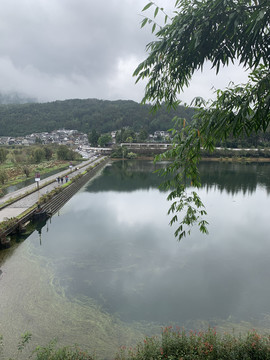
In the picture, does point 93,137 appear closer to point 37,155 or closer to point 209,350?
point 37,155

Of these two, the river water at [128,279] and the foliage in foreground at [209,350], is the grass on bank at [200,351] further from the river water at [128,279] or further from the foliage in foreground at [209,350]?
the river water at [128,279]

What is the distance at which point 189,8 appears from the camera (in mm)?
3113

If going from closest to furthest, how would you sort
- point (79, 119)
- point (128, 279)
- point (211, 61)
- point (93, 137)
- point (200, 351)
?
point (211, 61), point (200, 351), point (128, 279), point (93, 137), point (79, 119)

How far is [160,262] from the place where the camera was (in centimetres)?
1147

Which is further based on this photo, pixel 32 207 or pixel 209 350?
pixel 32 207

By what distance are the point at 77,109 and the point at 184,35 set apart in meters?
196

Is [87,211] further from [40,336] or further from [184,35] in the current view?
[184,35]

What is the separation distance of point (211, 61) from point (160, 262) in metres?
10.1

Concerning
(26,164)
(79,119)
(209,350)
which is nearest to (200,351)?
(209,350)

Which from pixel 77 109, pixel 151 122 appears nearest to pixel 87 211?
pixel 151 122

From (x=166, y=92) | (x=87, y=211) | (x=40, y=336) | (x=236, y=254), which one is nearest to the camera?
(x=166, y=92)

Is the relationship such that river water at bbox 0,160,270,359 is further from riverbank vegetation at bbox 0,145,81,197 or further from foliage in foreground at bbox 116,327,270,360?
riverbank vegetation at bbox 0,145,81,197

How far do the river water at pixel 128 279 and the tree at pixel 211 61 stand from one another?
594cm

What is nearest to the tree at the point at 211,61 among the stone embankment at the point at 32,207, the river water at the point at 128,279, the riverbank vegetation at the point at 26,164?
the river water at the point at 128,279
